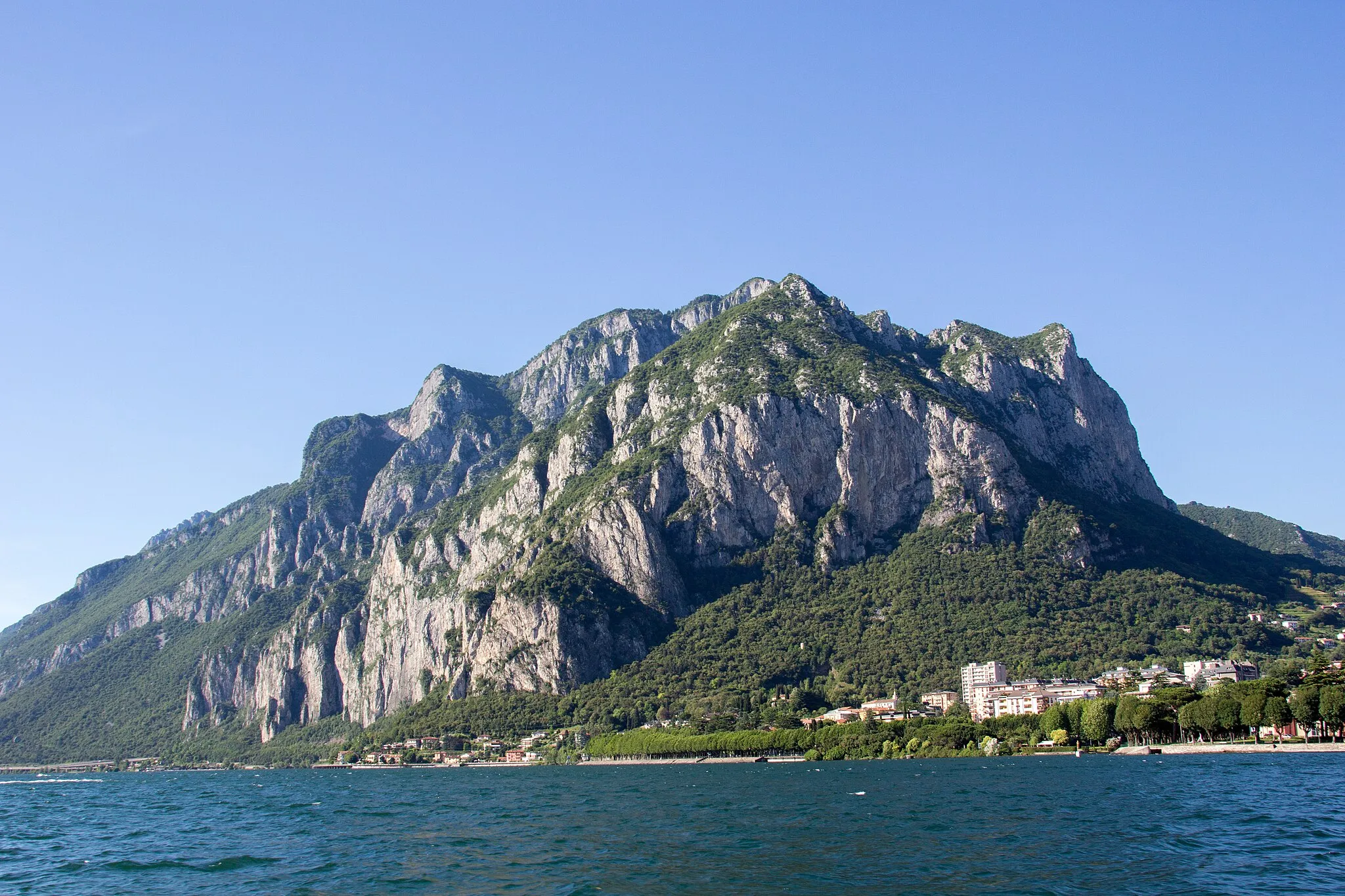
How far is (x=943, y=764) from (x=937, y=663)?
72422 millimetres

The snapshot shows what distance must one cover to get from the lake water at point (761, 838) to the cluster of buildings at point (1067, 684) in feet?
197

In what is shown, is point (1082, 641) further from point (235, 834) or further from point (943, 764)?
point (235, 834)

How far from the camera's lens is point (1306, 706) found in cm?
11050

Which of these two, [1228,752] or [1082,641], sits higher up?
[1082,641]

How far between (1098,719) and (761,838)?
290ft

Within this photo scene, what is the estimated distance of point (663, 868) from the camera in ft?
156

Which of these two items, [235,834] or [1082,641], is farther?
[1082,641]

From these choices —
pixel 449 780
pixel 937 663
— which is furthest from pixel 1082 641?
pixel 449 780

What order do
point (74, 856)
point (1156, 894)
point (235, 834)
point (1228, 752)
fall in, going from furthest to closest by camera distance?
point (1228, 752) < point (235, 834) < point (74, 856) < point (1156, 894)

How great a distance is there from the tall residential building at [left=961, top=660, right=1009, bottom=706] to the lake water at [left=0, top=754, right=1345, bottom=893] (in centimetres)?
7659

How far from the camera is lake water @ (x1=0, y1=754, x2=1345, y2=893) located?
43.6 meters

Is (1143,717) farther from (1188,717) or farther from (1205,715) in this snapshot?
(1205,715)

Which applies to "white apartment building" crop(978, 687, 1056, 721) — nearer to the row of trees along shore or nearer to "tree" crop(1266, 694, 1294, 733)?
the row of trees along shore

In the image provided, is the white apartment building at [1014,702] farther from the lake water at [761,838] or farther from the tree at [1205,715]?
the lake water at [761,838]
